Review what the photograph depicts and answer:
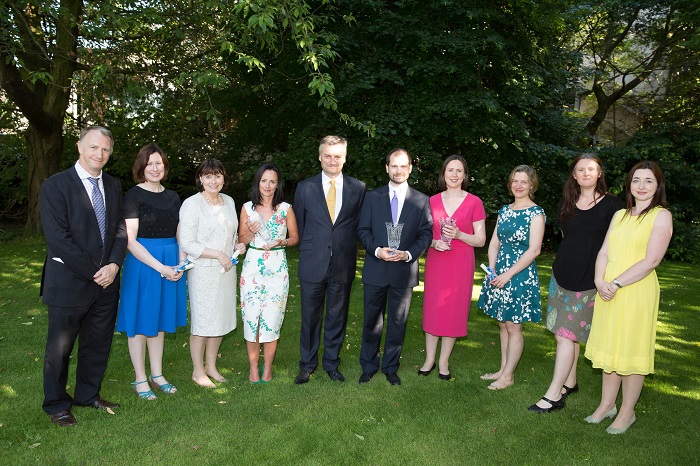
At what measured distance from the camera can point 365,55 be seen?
12.0 meters

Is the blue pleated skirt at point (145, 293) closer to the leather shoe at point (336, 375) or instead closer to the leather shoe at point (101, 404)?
the leather shoe at point (101, 404)

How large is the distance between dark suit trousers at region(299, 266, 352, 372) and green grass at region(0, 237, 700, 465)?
0.20m

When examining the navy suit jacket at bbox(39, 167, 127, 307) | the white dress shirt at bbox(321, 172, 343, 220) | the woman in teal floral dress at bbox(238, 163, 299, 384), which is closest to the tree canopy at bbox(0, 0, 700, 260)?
the woman in teal floral dress at bbox(238, 163, 299, 384)

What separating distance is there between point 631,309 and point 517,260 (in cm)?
110

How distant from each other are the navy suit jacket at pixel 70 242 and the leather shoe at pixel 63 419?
896 mm

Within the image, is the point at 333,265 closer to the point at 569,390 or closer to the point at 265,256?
the point at 265,256

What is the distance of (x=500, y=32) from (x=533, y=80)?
1307mm

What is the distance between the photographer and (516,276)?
526 centimetres

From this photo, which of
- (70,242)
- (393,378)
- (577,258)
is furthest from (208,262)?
(577,258)

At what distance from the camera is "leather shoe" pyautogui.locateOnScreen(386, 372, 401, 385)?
5.45 meters

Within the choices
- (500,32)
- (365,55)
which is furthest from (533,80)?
(365,55)

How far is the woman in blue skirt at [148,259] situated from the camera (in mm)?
4773

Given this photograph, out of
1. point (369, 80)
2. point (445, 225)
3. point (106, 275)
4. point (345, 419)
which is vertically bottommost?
point (345, 419)

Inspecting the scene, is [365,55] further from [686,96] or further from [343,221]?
[686,96]
